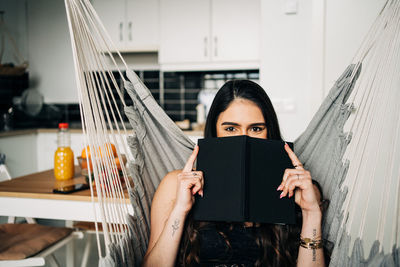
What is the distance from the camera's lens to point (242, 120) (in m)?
1.03

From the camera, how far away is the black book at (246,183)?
82 cm

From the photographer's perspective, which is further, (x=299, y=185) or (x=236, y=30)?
(x=236, y=30)

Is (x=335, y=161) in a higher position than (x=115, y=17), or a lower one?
lower

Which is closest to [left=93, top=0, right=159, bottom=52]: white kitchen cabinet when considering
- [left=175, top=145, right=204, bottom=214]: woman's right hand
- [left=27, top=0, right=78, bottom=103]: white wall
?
[left=27, top=0, right=78, bottom=103]: white wall

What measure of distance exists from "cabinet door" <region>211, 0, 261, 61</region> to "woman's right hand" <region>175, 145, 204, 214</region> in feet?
6.75

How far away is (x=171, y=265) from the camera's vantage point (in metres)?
0.94

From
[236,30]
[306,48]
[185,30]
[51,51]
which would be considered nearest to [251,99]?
[306,48]

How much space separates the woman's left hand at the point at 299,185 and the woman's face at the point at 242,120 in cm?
17

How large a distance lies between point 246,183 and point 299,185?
0.15m

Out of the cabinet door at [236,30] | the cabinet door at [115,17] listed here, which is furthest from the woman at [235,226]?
the cabinet door at [115,17]

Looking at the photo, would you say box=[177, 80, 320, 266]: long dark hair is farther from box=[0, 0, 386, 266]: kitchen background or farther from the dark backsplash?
the dark backsplash

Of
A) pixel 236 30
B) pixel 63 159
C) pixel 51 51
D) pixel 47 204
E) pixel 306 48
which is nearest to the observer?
pixel 47 204

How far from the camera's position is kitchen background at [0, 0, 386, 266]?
6.68ft

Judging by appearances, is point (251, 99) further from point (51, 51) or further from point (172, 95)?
point (51, 51)
